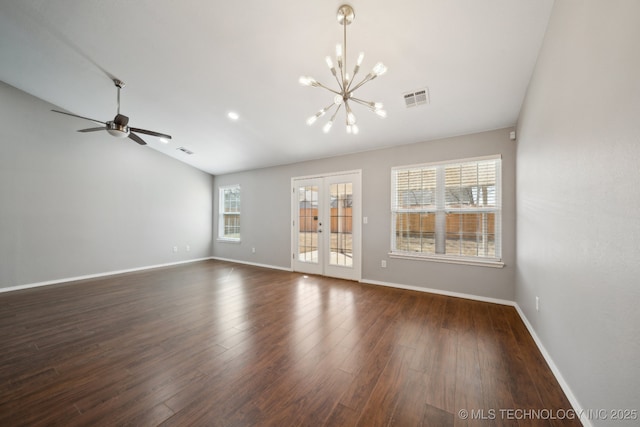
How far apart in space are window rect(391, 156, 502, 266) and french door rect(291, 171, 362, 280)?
2.57 feet

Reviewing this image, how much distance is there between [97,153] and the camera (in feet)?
15.4

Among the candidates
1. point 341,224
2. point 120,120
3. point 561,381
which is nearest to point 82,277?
point 120,120

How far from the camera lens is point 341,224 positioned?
469 cm

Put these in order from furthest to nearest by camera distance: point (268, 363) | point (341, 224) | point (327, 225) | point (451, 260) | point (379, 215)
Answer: point (327, 225), point (341, 224), point (379, 215), point (451, 260), point (268, 363)

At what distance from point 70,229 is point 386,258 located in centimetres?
610

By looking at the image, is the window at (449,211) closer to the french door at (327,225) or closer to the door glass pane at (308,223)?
the french door at (327,225)

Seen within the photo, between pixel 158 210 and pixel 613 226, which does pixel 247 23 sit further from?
pixel 158 210

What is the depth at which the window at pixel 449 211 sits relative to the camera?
11.1 ft

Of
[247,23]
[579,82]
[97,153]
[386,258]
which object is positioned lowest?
[386,258]

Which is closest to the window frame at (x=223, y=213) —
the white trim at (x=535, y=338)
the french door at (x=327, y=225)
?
the french door at (x=327, y=225)

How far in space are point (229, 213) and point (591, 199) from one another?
22.7 feet

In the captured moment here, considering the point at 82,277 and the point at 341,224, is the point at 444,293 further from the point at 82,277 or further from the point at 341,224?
the point at 82,277

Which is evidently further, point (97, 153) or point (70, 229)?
point (97, 153)

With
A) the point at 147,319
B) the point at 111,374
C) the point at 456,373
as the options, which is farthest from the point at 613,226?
the point at 147,319
